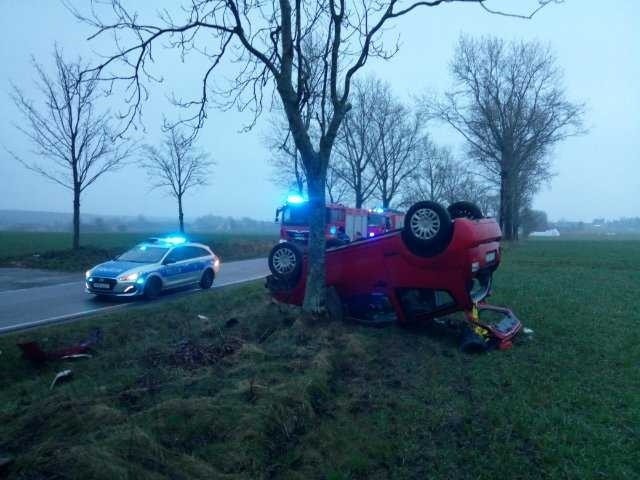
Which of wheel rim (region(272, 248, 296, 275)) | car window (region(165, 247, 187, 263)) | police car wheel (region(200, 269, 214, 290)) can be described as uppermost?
wheel rim (region(272, 248, 296, 275))

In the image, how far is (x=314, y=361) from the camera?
6.06m

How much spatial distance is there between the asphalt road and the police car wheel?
0.94 ft

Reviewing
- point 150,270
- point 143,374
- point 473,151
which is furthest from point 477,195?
point 143,374

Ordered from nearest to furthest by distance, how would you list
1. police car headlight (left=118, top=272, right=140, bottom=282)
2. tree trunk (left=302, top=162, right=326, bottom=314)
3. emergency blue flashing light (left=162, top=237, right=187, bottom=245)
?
tree trunk (left=302, top=162, right=326, bottom=314)
police car headlight (left=118, top=272, right=140, bottom=282)
emergency blue flashing light (left=162, top=237, right=187, bottom=245)

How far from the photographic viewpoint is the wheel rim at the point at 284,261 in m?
9.40

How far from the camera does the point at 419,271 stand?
7.80 meters

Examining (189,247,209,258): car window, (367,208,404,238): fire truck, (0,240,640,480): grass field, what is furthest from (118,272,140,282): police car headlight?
(367,208,404,238): fire truck

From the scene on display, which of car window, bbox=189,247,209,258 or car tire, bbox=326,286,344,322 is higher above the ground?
car window, bbox=189,247,209,258

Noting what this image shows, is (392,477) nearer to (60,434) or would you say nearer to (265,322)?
(60,434)

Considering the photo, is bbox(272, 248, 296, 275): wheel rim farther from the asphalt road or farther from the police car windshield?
the police car windshield

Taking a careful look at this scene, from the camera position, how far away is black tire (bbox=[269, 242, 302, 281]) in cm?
934

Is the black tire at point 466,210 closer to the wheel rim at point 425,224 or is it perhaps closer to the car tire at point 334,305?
the wheel rim at point 425,224

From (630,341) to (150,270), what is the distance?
1121cm

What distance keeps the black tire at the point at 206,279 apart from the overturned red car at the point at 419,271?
24.2 ft
